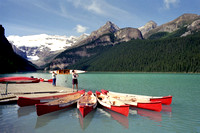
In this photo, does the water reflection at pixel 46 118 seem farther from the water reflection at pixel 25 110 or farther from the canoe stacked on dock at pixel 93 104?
the water reflection at pixel 25 110

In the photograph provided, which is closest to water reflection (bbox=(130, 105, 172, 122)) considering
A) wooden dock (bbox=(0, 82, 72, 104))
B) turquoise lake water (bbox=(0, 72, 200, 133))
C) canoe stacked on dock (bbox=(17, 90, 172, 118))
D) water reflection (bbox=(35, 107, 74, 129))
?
turquoise lake water (bbox=(0, 72, 200, 133))

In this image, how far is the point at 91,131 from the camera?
14.2 m

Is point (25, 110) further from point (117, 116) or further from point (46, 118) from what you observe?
point (117, 116)

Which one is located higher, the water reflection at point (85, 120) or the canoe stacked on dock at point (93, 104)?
the canoe stacked on dock at point (93, 104)

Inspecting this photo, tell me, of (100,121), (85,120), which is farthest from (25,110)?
(100,121)

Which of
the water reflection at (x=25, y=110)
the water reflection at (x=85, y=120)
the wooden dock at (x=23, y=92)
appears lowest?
the water reflection at (x=85, y=120)

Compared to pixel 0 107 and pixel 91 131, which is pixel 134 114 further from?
pixel 0 107

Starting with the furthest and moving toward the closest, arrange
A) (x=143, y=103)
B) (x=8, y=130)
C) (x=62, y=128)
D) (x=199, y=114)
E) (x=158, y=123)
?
1. (x=143, y=103)
2. (x=199, y=114)
3. (x=158, y=123)
4. (x=62, y=128)
5. (x=8, y=130)

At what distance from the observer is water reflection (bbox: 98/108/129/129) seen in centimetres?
1609

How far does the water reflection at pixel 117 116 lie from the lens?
52.8 ft

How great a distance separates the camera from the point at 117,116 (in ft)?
59.5

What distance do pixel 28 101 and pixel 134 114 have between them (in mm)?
14019

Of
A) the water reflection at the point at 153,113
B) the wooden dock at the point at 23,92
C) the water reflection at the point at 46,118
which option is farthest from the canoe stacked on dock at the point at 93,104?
the wooden dock at the point at 23,92

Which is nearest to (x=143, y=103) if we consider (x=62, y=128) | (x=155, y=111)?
(x=155, y=111)
